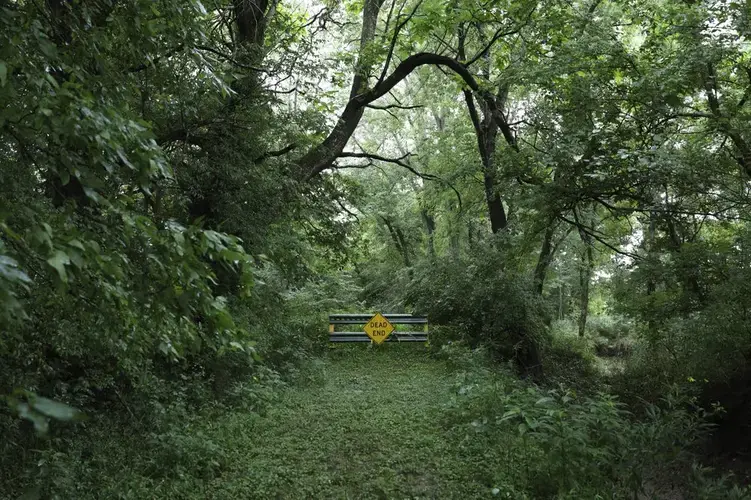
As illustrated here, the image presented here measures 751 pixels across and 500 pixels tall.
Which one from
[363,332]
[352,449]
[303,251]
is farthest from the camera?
[363,332]

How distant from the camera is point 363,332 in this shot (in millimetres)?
13930

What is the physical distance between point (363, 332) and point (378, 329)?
81 centimetres

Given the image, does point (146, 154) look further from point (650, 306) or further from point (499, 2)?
point (650, 306)

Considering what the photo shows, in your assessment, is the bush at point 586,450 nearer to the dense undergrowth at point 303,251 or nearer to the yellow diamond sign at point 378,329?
the dense undergrowth at point 303,251

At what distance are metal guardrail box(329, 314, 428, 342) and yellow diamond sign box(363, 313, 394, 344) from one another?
0.44 meters

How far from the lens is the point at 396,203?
23.7m

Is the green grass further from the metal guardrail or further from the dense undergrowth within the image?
the metal guardrail

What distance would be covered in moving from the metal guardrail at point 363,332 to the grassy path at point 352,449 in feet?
13.0

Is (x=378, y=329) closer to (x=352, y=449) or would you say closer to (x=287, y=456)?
(x=352, y=449)

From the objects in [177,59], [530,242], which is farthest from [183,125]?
[530,242]

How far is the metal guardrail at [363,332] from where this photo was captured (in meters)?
13.7

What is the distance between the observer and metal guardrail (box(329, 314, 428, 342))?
13703 mm

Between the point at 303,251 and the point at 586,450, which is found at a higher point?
the point at 303,251

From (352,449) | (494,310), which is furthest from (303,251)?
(352,449)
